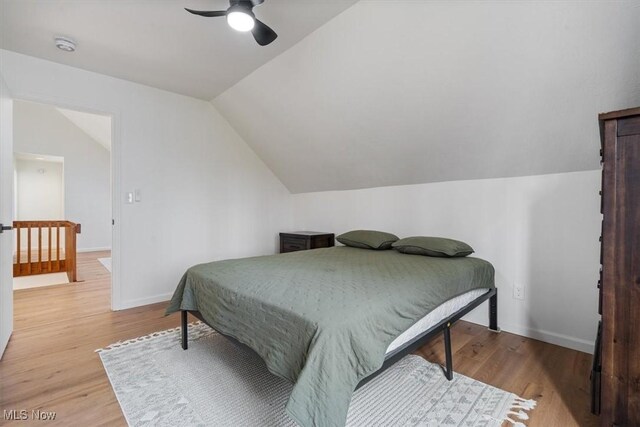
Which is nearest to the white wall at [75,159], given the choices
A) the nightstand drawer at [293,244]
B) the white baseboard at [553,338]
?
the nightstand drawer at [293,244]

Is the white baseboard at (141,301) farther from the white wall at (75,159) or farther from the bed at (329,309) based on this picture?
the white wall at (75,159)

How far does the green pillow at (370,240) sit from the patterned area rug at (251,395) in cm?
114

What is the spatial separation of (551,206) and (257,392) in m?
2.46

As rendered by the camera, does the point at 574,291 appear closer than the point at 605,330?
No

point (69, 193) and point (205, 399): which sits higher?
point (69, 193)

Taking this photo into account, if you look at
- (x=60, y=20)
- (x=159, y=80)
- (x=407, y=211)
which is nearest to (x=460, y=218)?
(x=407, y=211)

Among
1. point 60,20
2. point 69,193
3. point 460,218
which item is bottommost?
point 460,218

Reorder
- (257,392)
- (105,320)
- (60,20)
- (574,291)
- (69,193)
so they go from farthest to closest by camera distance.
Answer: (69,193) → (105,320) → (574,291) → (60,20) → (257,392)

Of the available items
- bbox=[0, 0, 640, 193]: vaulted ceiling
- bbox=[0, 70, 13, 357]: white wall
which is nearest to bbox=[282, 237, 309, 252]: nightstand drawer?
bbox=[0, 0, 640, 193]: vaulted ceiling

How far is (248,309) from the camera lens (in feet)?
4.80

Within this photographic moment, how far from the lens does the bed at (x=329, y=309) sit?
1.06 m

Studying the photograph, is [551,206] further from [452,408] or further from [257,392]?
[257,392]

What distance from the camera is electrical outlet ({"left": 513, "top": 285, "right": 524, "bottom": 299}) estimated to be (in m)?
2.38

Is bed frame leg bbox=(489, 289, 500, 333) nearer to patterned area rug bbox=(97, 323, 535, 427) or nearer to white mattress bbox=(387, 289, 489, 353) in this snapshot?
white mattress bbox=(387, 289, 489, 353)
